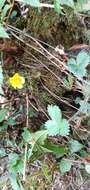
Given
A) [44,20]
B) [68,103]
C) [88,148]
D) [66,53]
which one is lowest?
[88,148]

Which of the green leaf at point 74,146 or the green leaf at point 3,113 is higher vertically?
the green leaf at point 3,113

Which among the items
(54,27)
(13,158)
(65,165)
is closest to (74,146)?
(65,165)

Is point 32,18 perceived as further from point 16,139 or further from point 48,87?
point 16,139

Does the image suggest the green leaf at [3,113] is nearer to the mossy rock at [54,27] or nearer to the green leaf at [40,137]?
the green leaf at [40,137]

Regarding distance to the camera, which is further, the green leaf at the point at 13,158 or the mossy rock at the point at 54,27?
the mossy rock at the point at 54,27

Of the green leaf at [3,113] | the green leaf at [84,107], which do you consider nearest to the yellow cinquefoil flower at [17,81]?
the green leaf at [3,113]

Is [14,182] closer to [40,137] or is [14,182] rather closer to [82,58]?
[40,137]

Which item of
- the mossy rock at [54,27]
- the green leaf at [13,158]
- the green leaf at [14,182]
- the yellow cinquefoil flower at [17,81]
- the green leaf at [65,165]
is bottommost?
the green leaf at [14,182]

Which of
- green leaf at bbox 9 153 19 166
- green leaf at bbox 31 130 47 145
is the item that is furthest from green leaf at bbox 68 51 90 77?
green leaf at bbox 9 153 19 166

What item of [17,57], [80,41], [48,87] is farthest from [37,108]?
[80,41]

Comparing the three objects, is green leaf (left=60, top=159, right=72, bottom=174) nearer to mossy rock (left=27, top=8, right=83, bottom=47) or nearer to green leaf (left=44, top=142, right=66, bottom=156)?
green leaf (left=44, top=142, right=66, bottom=156)

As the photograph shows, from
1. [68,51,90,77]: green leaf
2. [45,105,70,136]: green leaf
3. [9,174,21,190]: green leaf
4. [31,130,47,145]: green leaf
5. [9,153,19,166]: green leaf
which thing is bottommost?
[9,174,21,190]: green leaf
